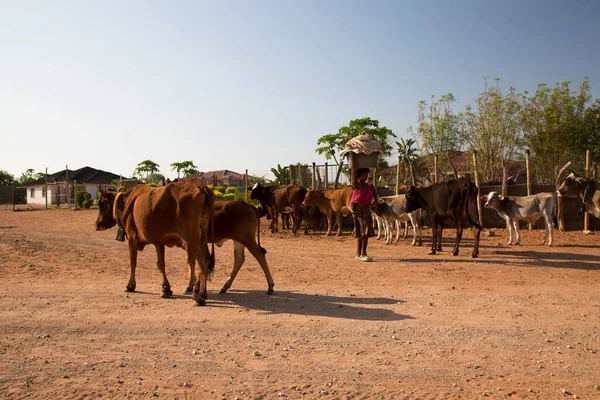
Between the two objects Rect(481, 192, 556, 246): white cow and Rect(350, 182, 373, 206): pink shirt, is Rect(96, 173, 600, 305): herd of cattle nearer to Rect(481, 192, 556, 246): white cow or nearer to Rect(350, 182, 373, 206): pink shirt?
Rect(481, 192, 556, 246): white cow

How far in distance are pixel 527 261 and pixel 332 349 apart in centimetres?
848

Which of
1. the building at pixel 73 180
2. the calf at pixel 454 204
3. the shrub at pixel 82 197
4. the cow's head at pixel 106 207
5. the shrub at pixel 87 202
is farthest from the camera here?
the building at pixel 73 180

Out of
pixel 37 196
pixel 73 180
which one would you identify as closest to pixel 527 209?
pixel 73 180

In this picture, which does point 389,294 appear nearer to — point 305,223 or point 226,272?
point 226,272

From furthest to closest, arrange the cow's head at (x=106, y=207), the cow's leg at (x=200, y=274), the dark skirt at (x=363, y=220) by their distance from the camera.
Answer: the dark skirt at (x=363, y=220) → the cow's head at (x=106, y=207) → the cow's leg at (x=200, y=274)

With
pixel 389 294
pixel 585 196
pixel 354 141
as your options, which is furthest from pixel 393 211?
pixel 389 294

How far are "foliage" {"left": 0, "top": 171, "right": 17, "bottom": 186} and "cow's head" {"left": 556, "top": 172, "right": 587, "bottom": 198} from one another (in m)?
80.7

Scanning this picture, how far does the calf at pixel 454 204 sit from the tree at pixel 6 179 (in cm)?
7900

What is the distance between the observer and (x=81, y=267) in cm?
1159

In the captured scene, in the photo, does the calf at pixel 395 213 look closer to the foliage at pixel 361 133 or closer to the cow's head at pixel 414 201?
the cow's head at pixel 414 201

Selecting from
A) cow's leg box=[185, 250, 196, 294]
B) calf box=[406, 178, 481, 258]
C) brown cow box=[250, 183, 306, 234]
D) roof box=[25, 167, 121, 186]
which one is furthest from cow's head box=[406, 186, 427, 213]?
roof box=[25, 167, 121, 186]

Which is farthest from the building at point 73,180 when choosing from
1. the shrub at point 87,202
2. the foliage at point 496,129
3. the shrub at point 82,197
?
the foliage at point 496,129

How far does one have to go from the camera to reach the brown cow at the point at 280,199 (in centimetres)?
2130

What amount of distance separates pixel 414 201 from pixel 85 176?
59079mm
